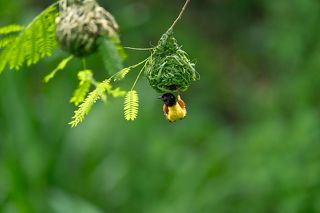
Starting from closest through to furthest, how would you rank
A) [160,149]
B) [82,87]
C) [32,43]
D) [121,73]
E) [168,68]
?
[121,73] < [32,43] < [168,68] < [82,87] < [160,149]

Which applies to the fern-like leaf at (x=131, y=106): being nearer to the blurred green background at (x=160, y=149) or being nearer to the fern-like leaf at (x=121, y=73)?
the fern-like leaf at (x=121, y=73)

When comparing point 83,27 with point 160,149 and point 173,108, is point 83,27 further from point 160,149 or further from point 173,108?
point 160,149

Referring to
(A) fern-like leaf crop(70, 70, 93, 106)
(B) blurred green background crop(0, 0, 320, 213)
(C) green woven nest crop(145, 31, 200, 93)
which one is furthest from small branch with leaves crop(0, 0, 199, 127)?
(B) blurred green background crop(0, 0, 320, 213)

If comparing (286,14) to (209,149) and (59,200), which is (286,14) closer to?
(209,149)

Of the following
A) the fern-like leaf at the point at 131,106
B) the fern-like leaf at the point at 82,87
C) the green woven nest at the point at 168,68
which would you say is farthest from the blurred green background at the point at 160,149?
the fern-like leaf at the point at 131,106

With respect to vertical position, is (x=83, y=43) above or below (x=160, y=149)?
below

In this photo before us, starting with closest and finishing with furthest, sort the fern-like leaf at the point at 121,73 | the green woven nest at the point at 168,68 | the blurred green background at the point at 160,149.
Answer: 1. the fern-like leaf at the point at 121,73
2. the green woven nest at the point at 168,68
3. the blurred green background at the point at 160,149

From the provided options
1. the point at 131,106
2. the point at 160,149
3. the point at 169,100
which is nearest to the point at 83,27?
the point at 131,106
